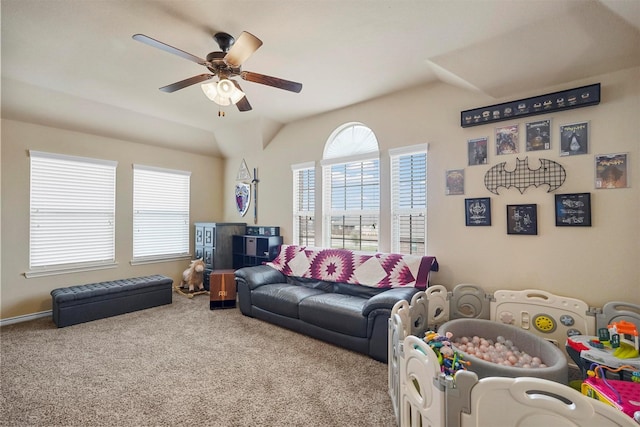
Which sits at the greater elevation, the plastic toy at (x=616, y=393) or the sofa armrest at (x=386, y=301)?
the sofa armrest at (x=386, y=301)

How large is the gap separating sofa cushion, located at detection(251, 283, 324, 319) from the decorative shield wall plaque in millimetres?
1982

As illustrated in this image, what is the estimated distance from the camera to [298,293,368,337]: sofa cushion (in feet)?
8.89

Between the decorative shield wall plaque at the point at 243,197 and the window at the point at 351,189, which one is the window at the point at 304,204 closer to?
the window at the point at 351,189

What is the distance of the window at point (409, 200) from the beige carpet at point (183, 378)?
1.46 meters

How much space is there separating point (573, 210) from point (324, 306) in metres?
2.46

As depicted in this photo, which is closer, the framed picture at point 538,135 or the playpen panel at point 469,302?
the framed picture at point 538,135

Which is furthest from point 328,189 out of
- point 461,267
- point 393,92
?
point 461,267

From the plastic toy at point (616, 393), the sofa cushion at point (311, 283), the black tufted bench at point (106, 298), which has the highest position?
the sofa cushion at point (311, 283)

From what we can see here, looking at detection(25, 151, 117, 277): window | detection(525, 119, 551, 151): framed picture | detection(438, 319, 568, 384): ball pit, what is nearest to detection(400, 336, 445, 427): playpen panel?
detection(438, 319, 568, 384): ball pit

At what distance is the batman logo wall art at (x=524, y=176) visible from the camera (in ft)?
8.31

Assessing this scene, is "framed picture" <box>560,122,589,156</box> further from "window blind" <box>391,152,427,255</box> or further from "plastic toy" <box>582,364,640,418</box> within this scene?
"plastic toy" <box>582,364,640,418</box>

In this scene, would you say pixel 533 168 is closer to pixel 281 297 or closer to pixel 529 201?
pixel 529 201

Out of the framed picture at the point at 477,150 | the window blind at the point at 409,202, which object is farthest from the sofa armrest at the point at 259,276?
the framed picture at the point at 477,150

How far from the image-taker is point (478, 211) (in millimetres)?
2912
